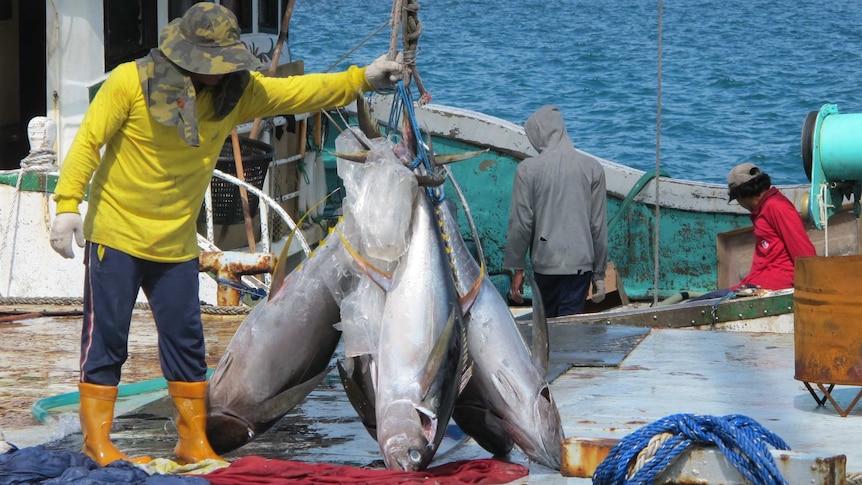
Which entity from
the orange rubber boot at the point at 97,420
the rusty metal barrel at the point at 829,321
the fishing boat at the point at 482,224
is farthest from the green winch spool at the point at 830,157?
the orange rubber boot at the point at 97,420

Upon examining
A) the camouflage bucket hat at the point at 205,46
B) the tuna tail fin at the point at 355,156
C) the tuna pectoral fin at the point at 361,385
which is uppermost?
the camouflage bucket hat at the point at 205,46

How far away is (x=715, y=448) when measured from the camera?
3.67 meters

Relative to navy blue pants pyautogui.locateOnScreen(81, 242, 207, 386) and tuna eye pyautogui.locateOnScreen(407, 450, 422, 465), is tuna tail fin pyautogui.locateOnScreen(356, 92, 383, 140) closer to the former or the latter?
navy blue pants pyautogui.locateOnScreen(81, 242, 207, 386)

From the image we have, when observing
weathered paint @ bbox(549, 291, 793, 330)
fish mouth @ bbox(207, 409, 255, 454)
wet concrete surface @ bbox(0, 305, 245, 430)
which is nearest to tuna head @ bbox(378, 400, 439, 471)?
fish mouth @ bbox(207, 409, 255, 454)

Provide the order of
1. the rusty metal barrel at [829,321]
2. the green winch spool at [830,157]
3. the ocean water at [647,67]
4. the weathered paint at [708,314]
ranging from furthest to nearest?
the ocean water at [647,67] → the weathered paint at [708,314] → the green winch spool at [830,157] → the rusty metal barrel at [829,321]

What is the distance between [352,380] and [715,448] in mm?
1418

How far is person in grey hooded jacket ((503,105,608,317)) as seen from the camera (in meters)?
8.47

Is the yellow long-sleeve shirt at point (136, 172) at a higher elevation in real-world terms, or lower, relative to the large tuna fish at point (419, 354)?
higher

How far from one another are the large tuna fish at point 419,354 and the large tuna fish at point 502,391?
0.61 ft

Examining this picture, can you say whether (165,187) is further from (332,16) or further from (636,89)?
(332,16)

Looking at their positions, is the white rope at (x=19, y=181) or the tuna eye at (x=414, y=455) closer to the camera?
the tuna eye at (x=414, y=455)

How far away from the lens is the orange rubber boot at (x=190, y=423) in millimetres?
4574

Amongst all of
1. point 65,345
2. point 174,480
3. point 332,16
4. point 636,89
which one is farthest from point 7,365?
point 332,16

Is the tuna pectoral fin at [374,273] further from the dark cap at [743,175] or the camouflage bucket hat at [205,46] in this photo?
the dark cap at [743,175]
